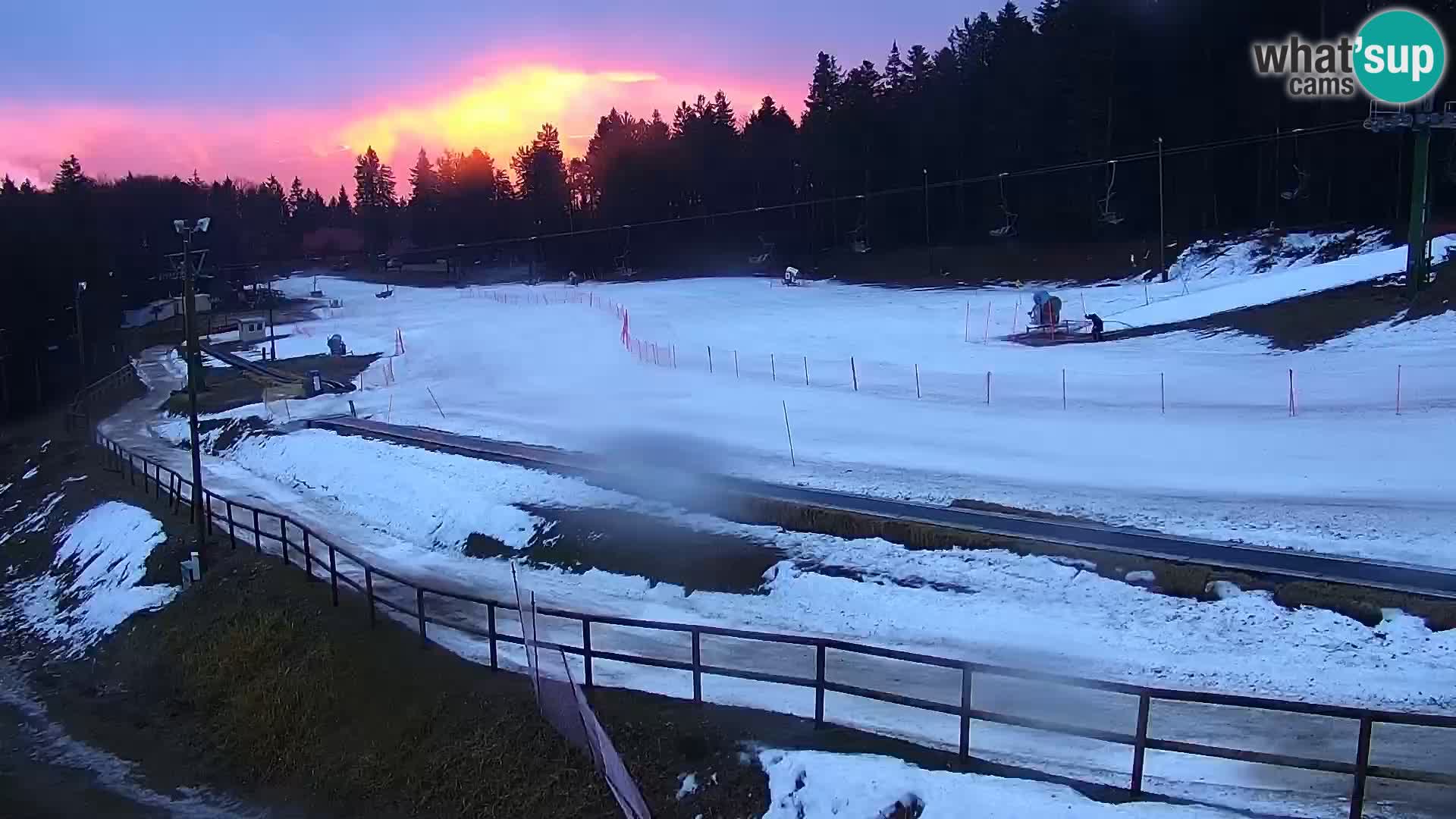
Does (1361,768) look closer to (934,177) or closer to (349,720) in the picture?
(349,720)

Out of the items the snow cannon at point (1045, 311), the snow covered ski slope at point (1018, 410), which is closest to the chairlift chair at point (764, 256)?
the snow covered ski slope at point (1018, 410)

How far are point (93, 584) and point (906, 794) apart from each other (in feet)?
84.0

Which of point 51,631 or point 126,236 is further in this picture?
point 126,236

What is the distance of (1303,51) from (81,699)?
67249mm

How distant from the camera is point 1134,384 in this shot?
34125mm

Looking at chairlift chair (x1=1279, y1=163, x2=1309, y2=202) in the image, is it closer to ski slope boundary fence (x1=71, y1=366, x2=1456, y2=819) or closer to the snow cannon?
the snow cannon

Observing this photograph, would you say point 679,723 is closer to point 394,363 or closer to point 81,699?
point 81,699

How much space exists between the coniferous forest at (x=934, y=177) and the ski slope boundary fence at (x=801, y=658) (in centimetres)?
3070

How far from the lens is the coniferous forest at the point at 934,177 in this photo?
69.1 metres

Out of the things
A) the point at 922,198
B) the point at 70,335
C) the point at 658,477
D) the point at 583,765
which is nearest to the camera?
the point at 583,765

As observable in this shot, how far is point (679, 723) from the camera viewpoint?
13.0 meters

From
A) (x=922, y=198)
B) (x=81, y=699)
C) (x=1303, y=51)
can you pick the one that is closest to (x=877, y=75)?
(x=922, y=198)

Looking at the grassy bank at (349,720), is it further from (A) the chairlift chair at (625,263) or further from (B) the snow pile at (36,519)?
(A) the chairlift chair at (625,263)

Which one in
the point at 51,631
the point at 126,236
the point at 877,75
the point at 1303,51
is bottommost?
the point at 51,631
